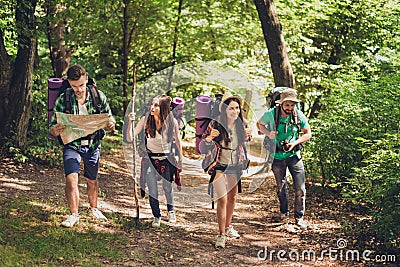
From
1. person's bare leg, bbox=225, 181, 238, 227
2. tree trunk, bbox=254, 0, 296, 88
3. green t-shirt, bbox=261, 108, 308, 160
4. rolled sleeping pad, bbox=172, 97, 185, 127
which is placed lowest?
person's bare leg, bbox=225, 181, 238, 227

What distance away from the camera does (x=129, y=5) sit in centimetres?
Result: 1570

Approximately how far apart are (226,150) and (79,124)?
1861 mm

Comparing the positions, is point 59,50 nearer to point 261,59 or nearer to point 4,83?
point 4,83

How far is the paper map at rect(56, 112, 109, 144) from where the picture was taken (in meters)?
6.62

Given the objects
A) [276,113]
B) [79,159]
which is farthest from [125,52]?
[79,159]

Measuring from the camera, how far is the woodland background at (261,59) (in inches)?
337

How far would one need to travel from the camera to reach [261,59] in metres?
16.5

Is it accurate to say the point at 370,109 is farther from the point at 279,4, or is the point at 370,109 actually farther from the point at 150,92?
the point at 150,92

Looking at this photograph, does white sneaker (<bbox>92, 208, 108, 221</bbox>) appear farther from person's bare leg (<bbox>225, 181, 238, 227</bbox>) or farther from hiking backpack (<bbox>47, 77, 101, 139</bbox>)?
person's bare leg (<bbox>225, 181, 238, 227</bbox>)

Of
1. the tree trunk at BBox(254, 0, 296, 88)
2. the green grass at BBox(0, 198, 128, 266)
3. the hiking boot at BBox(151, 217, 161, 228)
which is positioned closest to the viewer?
the green grass at BBox(0, 198, 128, 266)

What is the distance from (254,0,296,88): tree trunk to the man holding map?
458cm

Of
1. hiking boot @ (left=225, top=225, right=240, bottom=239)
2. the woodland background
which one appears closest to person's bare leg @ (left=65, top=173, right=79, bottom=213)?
hiking boot @ (left=225, top=225, right=240, bottom=239)

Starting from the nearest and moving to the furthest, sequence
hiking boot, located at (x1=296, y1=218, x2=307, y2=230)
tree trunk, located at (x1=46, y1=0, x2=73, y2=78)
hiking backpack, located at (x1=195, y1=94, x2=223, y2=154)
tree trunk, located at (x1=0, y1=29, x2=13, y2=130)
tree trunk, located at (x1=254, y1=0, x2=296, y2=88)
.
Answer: hiking backpack, located at (x1=195, y1=94, x2=223, y2=154), hiking boot, located at (x1=296, y1=218, x2=307, y2=230), tree trunk, located at (x1=254, y1=0, x2=296, y2=88), tree trunk, located at (x1=0, y1=29, x2=13, y2=130), tree trunk, located at (x1=46, y1=0, x2=73, y2=78)

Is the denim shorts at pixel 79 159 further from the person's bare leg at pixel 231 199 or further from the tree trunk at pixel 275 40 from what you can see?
the tree trunk at pixel 275 40
